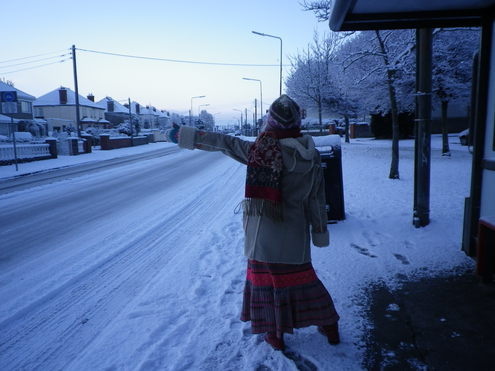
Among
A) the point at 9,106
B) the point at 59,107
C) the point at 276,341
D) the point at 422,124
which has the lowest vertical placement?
the point at 276,341

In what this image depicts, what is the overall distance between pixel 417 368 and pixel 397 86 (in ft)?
52.9

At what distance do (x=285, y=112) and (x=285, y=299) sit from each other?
4.41ft

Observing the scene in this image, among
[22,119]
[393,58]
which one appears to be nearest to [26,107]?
[22,119]

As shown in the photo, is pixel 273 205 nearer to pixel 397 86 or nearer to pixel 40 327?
pixel 40 327

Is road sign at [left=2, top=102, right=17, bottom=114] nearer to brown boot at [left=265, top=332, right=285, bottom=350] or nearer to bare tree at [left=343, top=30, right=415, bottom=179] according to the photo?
bare tree at [left=343, top=30, right=415, bottom=179]

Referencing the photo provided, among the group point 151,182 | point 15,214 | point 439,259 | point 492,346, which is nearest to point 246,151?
point 492,346

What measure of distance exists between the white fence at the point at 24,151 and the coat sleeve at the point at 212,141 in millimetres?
20956

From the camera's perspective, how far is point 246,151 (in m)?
2.86

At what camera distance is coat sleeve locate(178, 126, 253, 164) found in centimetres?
286

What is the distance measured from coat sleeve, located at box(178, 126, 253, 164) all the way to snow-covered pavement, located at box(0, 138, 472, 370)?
4.92 feet

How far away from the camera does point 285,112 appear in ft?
8.89

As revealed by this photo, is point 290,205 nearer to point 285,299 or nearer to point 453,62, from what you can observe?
point 285,299

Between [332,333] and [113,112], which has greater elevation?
[113,112]

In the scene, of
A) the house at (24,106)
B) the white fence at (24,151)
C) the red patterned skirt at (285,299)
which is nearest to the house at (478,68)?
the red patterned skirt at (285,299)
